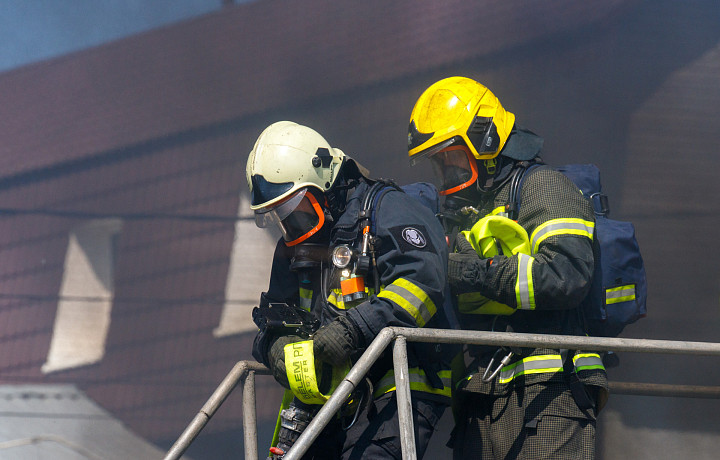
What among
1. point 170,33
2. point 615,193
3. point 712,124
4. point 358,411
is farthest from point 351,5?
point 358,411

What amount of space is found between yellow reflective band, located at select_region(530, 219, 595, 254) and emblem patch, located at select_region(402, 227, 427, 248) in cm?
48

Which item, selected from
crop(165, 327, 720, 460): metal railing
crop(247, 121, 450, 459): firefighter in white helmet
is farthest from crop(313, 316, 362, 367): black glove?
crop(165, 327, 720, 460): metal railing

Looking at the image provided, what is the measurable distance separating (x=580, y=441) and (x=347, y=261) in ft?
4.01

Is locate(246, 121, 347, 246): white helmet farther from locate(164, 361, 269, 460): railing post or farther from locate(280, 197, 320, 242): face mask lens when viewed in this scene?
locate(164, 361, 269, 460): railing post

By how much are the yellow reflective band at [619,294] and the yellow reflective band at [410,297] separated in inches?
33.7

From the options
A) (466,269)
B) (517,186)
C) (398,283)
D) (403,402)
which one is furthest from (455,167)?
(403,402)

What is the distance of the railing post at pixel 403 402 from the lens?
8.56 ft

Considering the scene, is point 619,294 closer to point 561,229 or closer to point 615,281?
point 615,281

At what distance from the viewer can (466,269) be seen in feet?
10.0

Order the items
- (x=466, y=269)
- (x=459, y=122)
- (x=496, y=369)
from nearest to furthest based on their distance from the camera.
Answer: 1. (x=466, y=269)
2. (x=496, y=369)
3. (x=459, y=122)

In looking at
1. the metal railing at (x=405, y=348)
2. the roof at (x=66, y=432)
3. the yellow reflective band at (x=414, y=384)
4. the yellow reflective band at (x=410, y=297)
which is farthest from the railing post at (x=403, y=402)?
the roof at (x=66, y=432)

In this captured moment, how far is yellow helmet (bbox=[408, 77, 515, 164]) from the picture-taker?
3502mm

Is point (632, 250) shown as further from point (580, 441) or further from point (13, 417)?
point (13, 417)

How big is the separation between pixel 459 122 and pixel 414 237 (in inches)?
32.2
